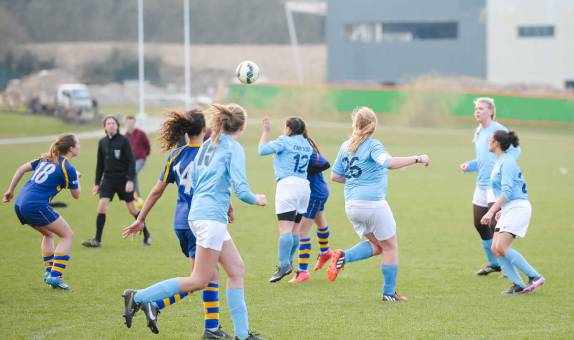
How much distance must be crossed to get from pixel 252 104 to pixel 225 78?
2974cm

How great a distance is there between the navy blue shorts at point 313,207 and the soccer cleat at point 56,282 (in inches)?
124

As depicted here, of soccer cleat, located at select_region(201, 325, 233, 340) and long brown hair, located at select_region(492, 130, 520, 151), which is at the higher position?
long brown hair, located at select_region(492, 130, 520, 151)

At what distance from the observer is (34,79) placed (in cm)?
5616

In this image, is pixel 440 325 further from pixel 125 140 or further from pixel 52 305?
pixel 125 140

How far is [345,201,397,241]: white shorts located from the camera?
879 centimetres

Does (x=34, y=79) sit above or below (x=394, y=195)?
above

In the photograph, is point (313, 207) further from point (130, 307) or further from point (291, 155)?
point (130, 307)

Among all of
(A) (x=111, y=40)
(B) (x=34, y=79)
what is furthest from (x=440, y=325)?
(A) (x=111, y=40)

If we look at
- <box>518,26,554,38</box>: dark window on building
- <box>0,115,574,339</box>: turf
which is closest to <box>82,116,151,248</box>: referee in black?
<box>0,115,574,339</box>: turf

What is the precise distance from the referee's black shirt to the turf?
43.7 inches

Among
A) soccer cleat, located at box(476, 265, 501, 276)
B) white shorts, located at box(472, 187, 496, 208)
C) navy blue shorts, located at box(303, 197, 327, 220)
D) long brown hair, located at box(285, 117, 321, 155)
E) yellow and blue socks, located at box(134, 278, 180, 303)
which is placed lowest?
soccer cleat, located at box(476, 265, 501, 276)

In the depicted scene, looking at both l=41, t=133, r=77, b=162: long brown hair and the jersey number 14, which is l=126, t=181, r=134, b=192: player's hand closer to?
l=41, t=133, r=77, b=162: long brown hair

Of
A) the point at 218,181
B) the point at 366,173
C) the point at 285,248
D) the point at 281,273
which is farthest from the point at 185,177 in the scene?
the point at 281,273

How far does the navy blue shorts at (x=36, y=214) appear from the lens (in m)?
9.55
